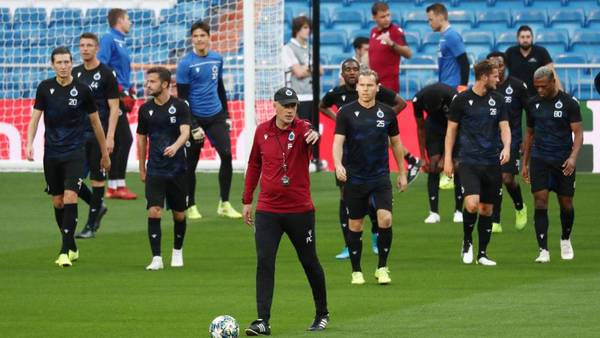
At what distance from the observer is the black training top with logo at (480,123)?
14.7 meters

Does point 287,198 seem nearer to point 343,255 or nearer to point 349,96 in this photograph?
point 349,96

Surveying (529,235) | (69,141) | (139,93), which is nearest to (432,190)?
(529,235)

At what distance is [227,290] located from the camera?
13.2 meters

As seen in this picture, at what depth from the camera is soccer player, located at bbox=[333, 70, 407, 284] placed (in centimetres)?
1349

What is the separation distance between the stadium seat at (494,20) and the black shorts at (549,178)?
14466 mm

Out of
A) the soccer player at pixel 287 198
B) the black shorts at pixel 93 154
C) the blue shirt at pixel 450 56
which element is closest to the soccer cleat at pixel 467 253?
the soccer player at pixel 287 198

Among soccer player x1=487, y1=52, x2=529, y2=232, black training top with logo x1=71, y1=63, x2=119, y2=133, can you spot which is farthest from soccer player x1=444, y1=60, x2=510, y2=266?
black training top with logo x1=71, y1=63, x2=119, y2=133

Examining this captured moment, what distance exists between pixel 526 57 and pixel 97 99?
7.07m

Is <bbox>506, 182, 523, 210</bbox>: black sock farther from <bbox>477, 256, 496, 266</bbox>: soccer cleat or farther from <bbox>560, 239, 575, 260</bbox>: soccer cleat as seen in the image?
<bbox>477, 256, 496, 266</bbox>: soccer cleat

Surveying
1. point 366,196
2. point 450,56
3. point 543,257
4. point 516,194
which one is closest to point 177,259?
point 366,196

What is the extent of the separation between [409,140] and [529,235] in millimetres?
7254

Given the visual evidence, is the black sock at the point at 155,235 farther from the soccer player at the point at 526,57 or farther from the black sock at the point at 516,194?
the soccer player at the point at 526,57

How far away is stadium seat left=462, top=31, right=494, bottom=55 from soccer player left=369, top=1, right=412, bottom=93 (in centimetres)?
659

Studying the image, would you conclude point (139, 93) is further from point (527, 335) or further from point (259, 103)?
point (527, 335)
